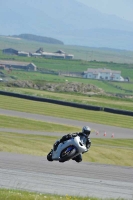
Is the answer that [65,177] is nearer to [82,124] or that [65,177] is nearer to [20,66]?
[82,124]

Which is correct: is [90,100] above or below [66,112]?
below

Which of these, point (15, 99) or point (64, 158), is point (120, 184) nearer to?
Result: point (64, 158)

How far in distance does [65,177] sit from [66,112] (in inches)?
1692

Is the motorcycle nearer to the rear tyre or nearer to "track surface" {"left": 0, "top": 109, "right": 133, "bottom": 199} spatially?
the rear tyre

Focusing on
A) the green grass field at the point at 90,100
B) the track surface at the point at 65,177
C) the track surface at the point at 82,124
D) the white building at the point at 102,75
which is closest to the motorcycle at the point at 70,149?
the track surface at the point at 65,177

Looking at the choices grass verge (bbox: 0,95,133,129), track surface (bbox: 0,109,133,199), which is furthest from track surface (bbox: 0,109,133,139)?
track surface (bbox: 0,109,133,199)

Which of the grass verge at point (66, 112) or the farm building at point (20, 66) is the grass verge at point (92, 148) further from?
the farm building at point (20, 66)

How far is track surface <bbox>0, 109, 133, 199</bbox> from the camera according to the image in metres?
20.2

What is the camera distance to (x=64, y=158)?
18.5 metres

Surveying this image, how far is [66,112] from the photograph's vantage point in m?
65.4

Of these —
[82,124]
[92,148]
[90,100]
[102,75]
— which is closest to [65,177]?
[92,148]

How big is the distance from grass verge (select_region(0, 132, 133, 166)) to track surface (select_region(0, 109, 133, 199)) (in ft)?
18.9

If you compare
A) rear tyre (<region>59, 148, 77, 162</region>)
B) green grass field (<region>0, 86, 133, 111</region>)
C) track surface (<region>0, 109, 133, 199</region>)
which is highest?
rear tyre (<region>59, 148, 77, 162</region>)

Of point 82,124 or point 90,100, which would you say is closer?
point 82,124
